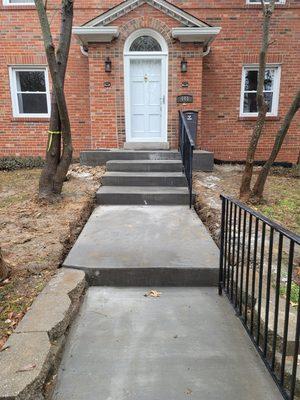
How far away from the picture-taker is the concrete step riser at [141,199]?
6.45 m

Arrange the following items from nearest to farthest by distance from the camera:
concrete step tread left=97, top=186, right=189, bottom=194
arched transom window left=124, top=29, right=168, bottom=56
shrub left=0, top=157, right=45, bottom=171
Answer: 1. concrete step tread left=97, top=186, right=189, bottom=194
2. arched transom window left=124, top=29, right=168, bottom=56
3. shrub left=0, top=157, right=45, bottom=171

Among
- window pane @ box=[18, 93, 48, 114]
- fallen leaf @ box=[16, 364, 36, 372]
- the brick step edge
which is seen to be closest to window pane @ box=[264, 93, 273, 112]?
window pane @ box=[18, 93, 48, 114]

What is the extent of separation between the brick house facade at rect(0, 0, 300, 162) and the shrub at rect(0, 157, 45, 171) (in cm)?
24

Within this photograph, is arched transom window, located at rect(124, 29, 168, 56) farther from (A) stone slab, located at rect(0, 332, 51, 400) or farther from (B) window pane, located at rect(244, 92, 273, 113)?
(A) stone slab, located at rect(0, 332, 51, 400)

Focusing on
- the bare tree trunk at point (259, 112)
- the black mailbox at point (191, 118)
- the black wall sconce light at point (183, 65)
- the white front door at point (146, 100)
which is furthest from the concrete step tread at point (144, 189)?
the black wall sconce light at point (183, 65)

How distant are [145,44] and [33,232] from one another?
627cm

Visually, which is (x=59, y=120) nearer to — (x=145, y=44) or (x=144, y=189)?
(x=144, y=189)

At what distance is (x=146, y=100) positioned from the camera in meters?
9.28

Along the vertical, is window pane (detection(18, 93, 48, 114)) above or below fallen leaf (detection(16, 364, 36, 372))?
above

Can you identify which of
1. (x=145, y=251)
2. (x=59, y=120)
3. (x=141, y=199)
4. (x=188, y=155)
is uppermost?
(x=59, y=120)

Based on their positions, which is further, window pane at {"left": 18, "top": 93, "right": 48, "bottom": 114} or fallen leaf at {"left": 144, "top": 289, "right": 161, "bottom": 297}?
window pane at {"left": 18, "top": 93, "right": 48, "bottom": 114}

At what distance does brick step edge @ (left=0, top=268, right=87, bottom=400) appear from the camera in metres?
2.07

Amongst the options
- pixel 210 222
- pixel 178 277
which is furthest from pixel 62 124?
pixel 178 277

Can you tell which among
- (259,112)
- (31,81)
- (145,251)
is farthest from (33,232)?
(31,81)
